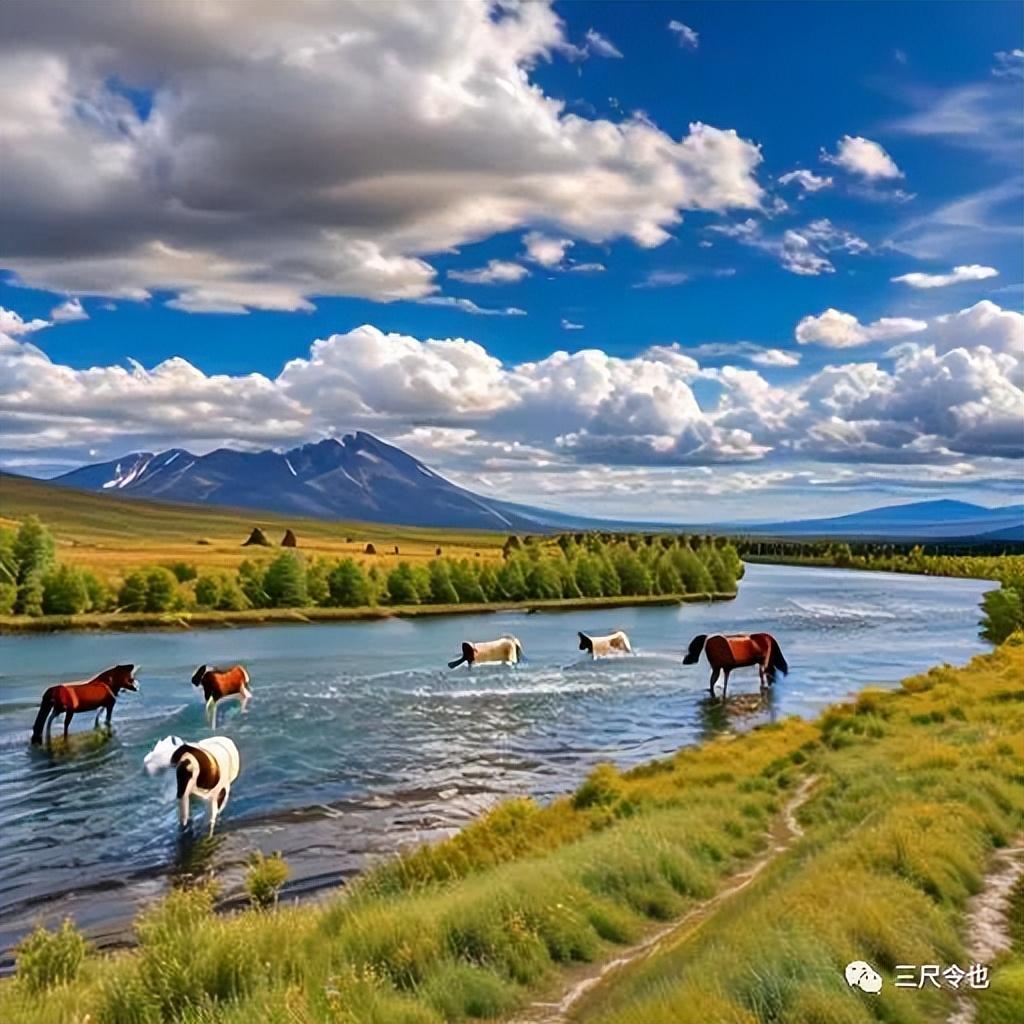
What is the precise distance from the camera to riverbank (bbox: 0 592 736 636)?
73.1 metres

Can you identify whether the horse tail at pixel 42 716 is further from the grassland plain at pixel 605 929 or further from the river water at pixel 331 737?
the grassland plain at pixel 605 929

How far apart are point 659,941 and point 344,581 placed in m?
82.4

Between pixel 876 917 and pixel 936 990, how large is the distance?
859mm

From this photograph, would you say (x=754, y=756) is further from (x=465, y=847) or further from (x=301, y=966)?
(x=301, y=966)

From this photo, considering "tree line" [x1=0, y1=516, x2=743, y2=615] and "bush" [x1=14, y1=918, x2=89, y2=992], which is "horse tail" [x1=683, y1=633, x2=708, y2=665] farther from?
"tree line" [x1=0, y1=516, x2=743, y2=615]

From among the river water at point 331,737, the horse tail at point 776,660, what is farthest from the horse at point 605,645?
the horse tail at point 776,660

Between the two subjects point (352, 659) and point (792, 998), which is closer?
point (792, 998)

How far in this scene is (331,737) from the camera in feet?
93.9

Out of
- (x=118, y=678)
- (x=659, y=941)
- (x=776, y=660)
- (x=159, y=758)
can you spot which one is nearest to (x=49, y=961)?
(x=659, y=941)

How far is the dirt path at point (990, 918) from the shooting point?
7715 mm

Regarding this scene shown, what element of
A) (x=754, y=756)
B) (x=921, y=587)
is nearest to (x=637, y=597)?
(x=921, y=587)

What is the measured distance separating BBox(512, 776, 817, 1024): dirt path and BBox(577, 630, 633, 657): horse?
3456cm

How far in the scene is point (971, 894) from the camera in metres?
10.8

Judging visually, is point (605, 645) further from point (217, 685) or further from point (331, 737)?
point (331, 737)
